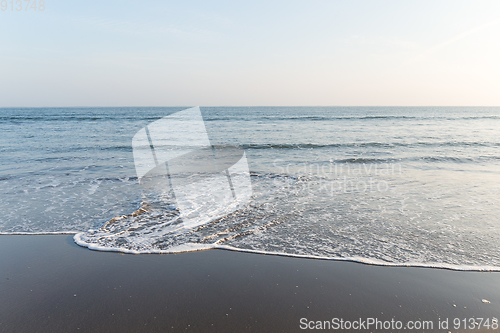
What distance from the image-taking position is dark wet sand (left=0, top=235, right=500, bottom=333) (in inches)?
102

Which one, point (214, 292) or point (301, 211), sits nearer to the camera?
point (214, 292)

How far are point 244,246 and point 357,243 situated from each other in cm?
171

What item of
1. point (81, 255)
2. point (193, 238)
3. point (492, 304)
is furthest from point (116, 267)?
point (492, 304)

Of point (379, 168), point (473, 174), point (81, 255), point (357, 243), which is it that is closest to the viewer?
point (81, 255)

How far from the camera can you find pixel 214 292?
9.86ft

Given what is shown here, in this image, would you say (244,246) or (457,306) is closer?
(457,306)

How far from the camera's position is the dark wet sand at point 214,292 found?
2.58 m

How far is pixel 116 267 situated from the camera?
3553 millimetres

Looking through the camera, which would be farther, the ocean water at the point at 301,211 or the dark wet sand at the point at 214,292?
the ocean water at the point at 301,211

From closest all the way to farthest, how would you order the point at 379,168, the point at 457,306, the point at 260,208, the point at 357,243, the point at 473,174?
the point at 457,306 < the point at 357,243 < the point at 260,208 < the point at 473,174 < the point at 379,168

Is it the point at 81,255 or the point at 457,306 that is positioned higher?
the point at 457,306

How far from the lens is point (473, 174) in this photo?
30.0 feet

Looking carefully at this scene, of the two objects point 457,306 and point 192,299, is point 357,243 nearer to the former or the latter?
point 457,306

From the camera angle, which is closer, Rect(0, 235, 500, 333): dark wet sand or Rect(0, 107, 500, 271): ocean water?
Rect(0, 235, 500, 333): dark wet sand
